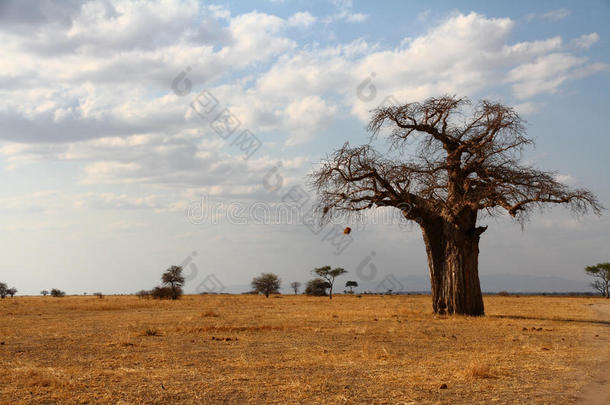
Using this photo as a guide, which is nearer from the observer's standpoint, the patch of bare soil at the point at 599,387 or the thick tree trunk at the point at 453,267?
the patch of bare soil at the point at 599,387

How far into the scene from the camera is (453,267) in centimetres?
1838

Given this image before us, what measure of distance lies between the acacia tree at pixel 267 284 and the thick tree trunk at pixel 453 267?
42912 millimetres

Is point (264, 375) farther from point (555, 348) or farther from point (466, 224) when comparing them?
point (466, 224)

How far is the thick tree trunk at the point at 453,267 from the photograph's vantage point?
60.0 ft

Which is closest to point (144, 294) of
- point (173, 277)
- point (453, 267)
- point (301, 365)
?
point (173, 277)

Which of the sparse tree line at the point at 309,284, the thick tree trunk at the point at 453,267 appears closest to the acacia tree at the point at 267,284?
the sparse tree line at the point at 309,284

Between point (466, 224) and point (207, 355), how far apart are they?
1170cm

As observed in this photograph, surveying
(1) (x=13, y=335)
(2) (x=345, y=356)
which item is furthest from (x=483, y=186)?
(1) (x=13, y=335)

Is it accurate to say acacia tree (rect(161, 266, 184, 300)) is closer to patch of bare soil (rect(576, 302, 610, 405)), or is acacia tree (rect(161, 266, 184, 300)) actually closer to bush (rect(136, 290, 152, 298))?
bush (rect(136, 290, 152, 298))

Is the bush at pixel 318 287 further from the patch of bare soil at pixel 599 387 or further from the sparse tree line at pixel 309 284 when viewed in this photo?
the patch of bare soil at pixel 599 387

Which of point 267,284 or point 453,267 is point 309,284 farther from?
point 453,267

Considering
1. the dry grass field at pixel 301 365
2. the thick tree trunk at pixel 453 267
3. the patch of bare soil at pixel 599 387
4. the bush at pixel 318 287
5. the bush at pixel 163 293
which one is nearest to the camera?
the patch of bare soil at pixel 599 387

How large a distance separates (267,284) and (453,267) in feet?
144

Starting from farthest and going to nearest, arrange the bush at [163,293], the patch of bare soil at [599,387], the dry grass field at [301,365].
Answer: the bush at [163,293] → the dry grass field at [301,365] → the patch of bare soil at [599,387]
